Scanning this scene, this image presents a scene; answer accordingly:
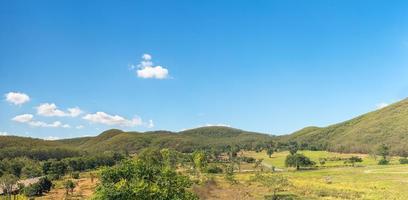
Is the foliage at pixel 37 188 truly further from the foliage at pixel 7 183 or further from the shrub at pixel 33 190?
the foliage at pixel 7 183

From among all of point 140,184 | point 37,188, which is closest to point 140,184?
point 140,184

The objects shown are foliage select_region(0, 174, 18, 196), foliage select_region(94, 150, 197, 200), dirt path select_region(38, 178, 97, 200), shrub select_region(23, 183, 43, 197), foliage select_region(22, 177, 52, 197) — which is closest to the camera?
foliage select_region(94, 150, 197, 200)

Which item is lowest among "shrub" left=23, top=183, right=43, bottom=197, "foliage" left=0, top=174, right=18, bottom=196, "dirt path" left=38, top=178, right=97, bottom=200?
"dirt path" left=38, top=178, right=97, bottom=200

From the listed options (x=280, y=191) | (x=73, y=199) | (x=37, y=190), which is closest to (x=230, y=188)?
(x=280, y=191)

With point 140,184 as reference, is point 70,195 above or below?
below

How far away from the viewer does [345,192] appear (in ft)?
285

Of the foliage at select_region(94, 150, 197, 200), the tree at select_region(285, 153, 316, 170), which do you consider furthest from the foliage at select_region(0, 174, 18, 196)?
the tree at select_region(285, 153, 316, 170)

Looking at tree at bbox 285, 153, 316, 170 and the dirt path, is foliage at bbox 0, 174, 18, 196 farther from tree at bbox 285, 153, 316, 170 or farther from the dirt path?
tree at bbox 285, 153, 316, 170

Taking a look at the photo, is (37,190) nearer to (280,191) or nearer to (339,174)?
(280,191)

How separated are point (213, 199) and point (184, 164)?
90.2 metres

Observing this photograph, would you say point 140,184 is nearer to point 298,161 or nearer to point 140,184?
point 140,184

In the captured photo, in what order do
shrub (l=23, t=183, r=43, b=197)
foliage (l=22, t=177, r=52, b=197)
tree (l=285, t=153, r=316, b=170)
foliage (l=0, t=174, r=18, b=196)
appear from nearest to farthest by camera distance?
foliage (l=0, t=174, r=18, b=196)
shrub (l=23, t=183, r=43, b=197)
foliage (l=22, t=177, r=52, b=197)
tree (l=285, t=153, r=316, b=170)

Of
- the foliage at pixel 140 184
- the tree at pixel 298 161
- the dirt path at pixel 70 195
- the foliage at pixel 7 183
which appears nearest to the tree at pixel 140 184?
the foliage at pixel 140 184

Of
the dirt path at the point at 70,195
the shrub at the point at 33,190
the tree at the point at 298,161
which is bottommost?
the dirt path at the point at 70,195
